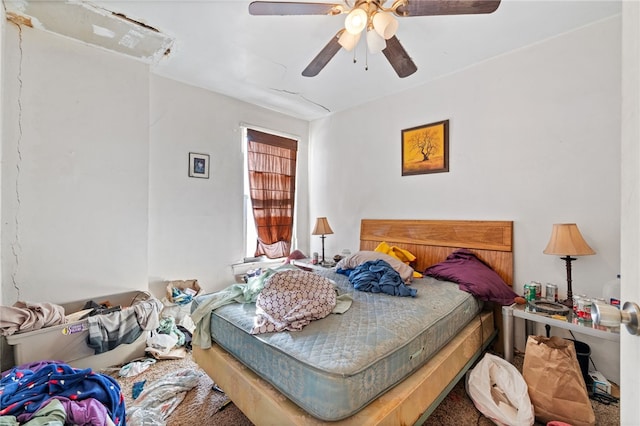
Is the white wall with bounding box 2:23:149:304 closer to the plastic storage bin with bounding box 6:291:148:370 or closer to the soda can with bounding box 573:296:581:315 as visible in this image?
the plastic storage bin with bounding box 6:291:148:370

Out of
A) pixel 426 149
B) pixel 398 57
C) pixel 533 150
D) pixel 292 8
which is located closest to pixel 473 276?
pixel 533 150

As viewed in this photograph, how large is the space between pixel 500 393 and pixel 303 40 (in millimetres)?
2983

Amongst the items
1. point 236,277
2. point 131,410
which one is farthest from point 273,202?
point 131,410

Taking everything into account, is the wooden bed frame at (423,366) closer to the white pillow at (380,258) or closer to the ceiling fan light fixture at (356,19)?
the white pillow at (380,258)

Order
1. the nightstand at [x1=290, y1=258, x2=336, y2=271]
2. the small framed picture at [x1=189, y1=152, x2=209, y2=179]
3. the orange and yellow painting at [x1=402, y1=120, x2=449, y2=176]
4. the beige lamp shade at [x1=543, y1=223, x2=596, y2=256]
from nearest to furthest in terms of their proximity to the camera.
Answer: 1. the beige lamp shade at [x1=543, y1=223, x2=596, y2=256]
2. the orange and yellow painting at [x1=402, y1=120, x2=449, y2=176]
3. the small framed picture at [x1=189, y1=152, x2=209, y2=179]
4. the nightstand at [x1=290, y1=258, x2=336, y2=271]

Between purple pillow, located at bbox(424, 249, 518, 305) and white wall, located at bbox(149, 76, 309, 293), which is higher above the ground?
white wall, located at bbox(149, 76, 309, 293)

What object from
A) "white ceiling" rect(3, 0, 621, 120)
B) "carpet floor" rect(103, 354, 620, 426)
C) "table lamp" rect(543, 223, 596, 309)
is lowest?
"carpet floor" rect(103, 354, 620, 426)

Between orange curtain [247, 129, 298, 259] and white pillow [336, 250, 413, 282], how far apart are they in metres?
1.39

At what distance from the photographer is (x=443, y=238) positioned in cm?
284

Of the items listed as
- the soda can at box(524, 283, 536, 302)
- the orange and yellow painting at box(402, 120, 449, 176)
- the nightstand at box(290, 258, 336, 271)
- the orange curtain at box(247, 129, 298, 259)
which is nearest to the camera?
the soda can at box(524, 283, 536, 302)

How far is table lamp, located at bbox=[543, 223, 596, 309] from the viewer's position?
6.35 feet

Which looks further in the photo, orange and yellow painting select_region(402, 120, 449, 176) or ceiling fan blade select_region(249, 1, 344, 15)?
orange and yellow painting select_region(402, 120, 449, 176)

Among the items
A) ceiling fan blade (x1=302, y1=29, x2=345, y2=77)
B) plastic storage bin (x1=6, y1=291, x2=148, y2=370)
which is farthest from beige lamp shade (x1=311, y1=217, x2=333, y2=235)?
plastic storage bin (x1=6, y1=291, x2=148, y2=370)

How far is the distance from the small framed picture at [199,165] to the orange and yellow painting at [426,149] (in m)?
2.38
